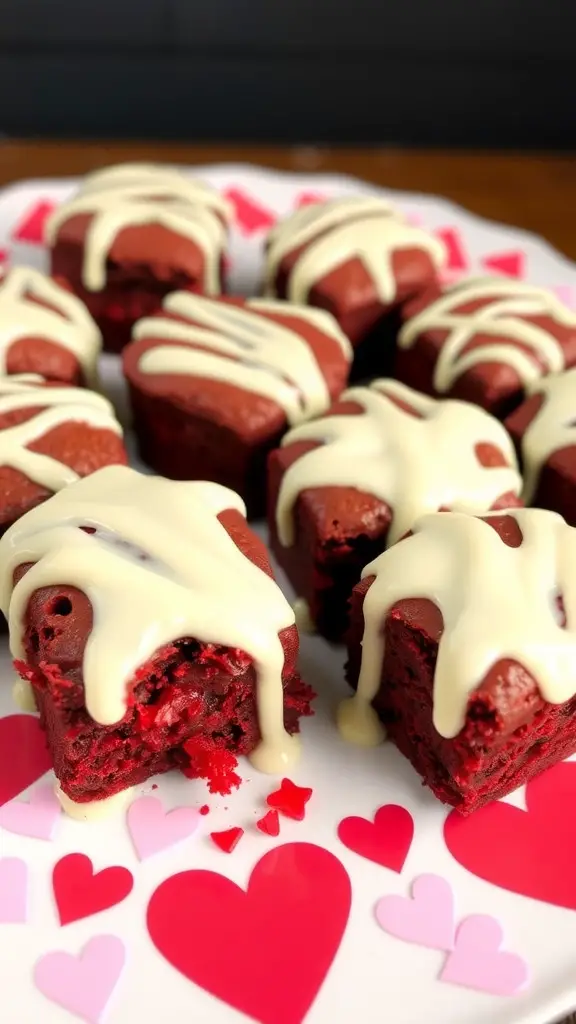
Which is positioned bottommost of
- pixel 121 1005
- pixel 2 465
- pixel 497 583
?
pixel 121 1005

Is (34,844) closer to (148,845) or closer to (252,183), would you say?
(148,845)

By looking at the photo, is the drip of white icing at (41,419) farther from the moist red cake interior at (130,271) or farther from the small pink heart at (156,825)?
the small pink heart at (156,825)

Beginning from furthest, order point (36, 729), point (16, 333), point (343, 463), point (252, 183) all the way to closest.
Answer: point (252, 183) → point (16, 333) → point (343, 463) → point (36, 729)

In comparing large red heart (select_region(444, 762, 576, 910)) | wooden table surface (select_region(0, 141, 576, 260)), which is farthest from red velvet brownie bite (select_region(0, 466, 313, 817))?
wooden table surface (select_region(0, 141, 576, 260))

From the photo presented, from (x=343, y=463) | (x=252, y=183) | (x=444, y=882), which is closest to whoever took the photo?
(x=444, y=882)

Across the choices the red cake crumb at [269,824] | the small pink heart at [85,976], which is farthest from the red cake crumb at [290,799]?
the small pink heart at [85,976]

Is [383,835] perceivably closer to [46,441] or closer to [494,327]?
[46,441]

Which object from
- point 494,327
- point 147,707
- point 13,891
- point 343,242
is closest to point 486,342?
point 494,327

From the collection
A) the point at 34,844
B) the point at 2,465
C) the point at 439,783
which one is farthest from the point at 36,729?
the point at 439,783
